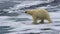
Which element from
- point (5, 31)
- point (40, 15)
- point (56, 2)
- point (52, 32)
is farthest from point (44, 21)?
point (56, 2)

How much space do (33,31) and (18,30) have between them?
195 mm

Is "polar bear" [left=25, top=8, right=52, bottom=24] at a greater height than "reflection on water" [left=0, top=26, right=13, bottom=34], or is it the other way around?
"polar bear" [left=25, top=8, right=52, bottom=24]

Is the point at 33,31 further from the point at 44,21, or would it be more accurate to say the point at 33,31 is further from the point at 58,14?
the point at 58,14

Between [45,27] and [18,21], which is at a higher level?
[18,21]

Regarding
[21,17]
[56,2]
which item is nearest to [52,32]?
[21,17]

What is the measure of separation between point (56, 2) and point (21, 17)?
1.91 meters

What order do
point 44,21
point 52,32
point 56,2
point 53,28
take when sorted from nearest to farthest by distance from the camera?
1. point 52,32
2. point 53,28
3. point 44,21
4. point 56,2

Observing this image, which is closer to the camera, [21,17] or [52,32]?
[52,32]

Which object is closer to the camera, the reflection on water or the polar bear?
the reflection on water

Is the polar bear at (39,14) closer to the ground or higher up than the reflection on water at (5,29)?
higher up

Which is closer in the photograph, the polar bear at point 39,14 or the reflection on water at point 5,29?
the reflection on water at point 5,29

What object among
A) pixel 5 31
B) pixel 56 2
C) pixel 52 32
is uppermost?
pixel 56 2

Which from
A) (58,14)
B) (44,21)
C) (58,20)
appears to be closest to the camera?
(44,21)

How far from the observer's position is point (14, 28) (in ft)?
8.79
